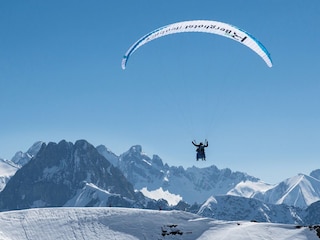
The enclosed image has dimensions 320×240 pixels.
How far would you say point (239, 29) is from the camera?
4634 cm

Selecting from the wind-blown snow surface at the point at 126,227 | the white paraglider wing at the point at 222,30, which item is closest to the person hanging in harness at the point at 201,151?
the white paraglider wing at the point at 222,30

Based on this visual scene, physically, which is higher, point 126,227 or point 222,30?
point 222,30

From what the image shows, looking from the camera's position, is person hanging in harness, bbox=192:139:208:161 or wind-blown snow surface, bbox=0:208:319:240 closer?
person hanging in harness, bbox=192:139:208:161

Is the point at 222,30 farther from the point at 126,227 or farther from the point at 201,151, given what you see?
the point at 126,227

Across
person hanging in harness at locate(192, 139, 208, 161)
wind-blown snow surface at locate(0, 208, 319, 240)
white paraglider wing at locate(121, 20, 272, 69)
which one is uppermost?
white paraglider wing at locate(121, 20, 272, 69)

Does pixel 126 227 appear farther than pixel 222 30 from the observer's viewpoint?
Yes

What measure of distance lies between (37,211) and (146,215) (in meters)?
17.9

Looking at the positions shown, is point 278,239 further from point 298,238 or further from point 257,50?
point 257,50

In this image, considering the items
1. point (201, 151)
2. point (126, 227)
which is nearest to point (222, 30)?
point (201, 151)

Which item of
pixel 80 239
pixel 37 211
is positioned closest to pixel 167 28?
pixel 80 239

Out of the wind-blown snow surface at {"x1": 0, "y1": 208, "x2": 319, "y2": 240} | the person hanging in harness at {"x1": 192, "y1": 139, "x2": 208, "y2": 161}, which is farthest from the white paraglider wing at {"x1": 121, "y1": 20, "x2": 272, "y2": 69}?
the wind-blown snow surface at {"x1": 0, "y1": 208, "x2": 319, "y2": 240}

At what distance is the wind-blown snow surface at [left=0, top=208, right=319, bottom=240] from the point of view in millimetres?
81188

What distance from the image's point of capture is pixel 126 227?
87.6 metres

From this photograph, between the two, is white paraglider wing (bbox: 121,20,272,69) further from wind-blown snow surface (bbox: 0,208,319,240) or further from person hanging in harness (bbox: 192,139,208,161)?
wind-blown snow surface (bbox: 0,208,319,240)
